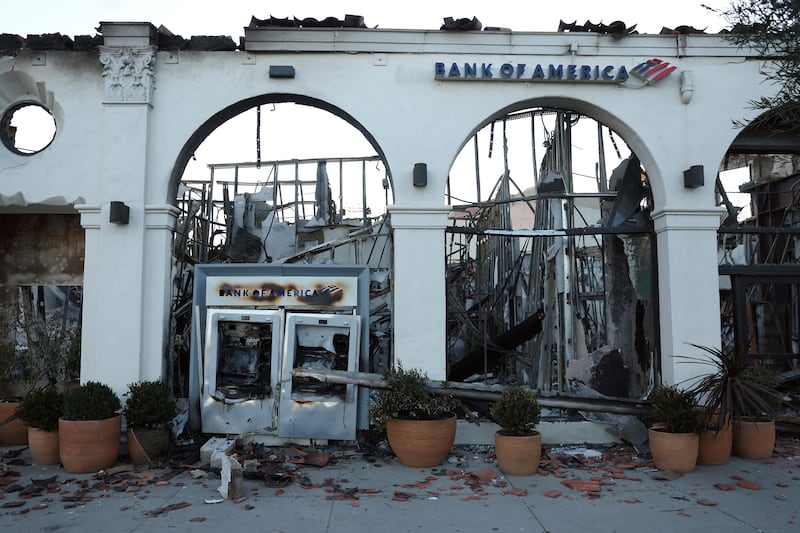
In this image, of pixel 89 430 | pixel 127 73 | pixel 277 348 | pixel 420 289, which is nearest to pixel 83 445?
pixel 89 430

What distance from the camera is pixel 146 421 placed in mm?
7223

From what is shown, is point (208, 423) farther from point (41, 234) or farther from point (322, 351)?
point (41, 234)

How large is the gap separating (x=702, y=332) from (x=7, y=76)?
9453 millimetres

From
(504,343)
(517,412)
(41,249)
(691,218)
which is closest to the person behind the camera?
(517,412)

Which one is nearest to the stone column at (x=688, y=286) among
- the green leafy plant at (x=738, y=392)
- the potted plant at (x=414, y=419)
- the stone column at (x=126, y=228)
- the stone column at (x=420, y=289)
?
the green leafy plant at (x=738, y=392)

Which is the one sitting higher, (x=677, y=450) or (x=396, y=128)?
(x=396, y=128)

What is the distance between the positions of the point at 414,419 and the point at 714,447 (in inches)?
132

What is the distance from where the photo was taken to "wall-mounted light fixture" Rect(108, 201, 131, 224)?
307 inches

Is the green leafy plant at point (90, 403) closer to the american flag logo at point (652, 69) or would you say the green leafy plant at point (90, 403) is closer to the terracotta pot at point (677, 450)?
the terracotta pot at point (677, 450)

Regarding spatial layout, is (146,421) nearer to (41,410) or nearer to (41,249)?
(41,410)

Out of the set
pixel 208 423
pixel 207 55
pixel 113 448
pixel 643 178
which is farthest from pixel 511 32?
pixel 113 448

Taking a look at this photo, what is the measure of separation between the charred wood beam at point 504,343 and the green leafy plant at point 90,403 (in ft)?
19.0

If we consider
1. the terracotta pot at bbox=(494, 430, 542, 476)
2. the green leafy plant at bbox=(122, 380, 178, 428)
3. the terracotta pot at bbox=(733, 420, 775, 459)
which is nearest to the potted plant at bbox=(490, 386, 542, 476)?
the terracotta pot at bbox=(494, 430, 542, 476)

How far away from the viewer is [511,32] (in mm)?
8266
